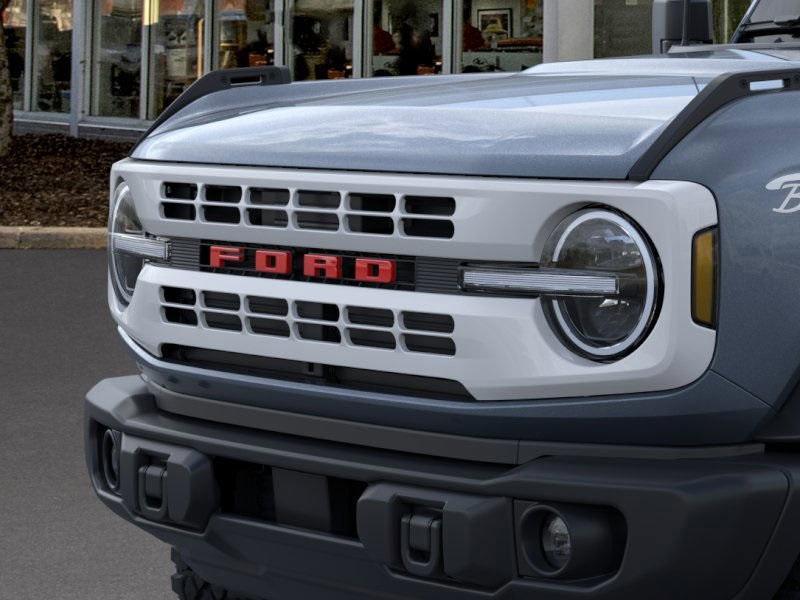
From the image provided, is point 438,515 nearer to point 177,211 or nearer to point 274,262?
point 274,262

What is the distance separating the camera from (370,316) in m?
2.99

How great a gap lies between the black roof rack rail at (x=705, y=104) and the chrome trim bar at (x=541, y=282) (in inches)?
7.4

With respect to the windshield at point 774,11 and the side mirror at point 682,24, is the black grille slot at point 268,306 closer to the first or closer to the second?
the side mirror at point 682,24

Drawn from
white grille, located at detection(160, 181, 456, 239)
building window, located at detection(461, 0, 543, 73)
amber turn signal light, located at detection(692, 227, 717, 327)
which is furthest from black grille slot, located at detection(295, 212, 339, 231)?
building window, located at detection(461, 0, 543, 73)

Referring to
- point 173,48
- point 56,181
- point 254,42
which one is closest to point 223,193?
point 56,181

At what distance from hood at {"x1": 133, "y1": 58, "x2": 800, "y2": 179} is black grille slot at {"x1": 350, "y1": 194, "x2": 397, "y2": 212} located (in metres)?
0.06

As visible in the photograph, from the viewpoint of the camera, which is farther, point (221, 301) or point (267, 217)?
point (221, 301)

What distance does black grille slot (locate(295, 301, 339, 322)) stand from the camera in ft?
10.0

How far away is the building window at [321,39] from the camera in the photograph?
2158 centimetres

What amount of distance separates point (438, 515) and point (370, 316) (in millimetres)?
400

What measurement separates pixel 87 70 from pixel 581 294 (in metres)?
22.4

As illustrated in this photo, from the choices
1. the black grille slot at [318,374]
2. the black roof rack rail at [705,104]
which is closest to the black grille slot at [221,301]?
the black grille slot at [318,374]

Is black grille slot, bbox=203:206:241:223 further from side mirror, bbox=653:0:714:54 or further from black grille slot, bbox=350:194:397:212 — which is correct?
side mirror, bbox=653:0:714:54

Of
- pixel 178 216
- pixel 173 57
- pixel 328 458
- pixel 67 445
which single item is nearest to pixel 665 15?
pixel 178 216
